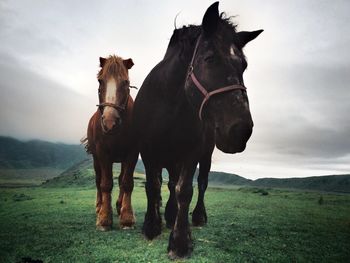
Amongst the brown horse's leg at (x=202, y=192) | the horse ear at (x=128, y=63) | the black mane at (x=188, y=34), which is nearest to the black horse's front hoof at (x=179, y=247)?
the brown horse's leg at (x=202, y=192)

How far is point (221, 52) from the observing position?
135 inches

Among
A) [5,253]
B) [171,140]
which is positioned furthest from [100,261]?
[171,140]

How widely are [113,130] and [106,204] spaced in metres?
1.79

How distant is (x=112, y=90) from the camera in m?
4.94

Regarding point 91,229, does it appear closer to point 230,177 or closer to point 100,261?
point 100,261

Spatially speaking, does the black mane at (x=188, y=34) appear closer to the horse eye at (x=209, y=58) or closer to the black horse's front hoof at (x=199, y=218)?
the horse eye at (x=209, y=58)

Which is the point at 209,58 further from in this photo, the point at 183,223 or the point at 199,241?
the point at 199,241

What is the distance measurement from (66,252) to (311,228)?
471 cm

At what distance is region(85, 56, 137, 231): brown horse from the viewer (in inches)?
191

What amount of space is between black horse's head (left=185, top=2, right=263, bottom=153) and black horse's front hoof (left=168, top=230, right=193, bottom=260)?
1.51 meters

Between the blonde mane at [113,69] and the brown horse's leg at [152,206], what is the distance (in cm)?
170

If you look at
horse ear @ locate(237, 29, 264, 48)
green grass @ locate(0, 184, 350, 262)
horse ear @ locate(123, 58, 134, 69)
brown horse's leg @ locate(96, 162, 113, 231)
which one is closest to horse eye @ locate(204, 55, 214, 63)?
horse ear @ locate(237, 29, 264, 48)

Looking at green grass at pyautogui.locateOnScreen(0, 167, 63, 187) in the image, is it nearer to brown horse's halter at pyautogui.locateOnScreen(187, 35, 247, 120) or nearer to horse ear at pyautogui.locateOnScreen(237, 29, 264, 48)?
brown horse's halter at pyautogui.locateOnScreen(187, 35, 247, 120)

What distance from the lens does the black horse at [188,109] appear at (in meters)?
3.16
